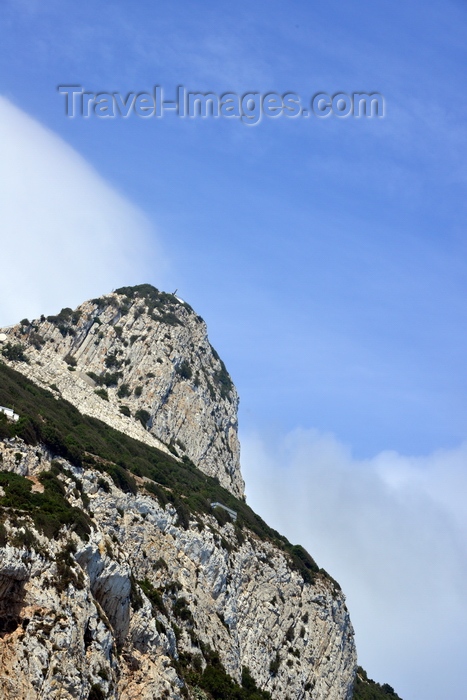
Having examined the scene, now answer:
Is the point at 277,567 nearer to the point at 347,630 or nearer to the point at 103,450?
the point at 347,630

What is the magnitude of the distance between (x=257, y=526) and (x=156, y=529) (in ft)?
83.6

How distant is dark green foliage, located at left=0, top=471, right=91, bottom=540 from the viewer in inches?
1641

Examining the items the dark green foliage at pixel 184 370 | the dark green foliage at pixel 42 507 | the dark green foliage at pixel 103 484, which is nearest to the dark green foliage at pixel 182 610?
the dark green foliage at pixel 103 484

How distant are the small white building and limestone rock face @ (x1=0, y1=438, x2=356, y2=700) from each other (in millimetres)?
3933

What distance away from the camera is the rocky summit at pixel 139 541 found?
38.0 metres

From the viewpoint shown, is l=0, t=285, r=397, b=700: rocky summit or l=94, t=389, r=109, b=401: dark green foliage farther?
l=94, t=389, r=109, b=401: dark green foliage

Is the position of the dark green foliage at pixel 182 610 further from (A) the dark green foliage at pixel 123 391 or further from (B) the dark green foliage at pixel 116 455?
(A) the dark green foliage at pixel 123 391

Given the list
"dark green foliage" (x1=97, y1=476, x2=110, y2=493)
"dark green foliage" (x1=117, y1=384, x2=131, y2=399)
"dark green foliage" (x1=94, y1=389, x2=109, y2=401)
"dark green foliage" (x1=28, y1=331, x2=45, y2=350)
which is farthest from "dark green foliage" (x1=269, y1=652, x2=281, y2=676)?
"dark green foliage" (x1=28, y1=331, x2=45, y2=350)

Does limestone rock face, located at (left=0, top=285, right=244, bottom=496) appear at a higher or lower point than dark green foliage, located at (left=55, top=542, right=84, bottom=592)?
higher

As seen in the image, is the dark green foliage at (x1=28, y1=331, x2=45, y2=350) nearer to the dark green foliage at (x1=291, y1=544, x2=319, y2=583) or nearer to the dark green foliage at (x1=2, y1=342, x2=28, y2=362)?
the dark green foliage at (x1=2, y1=342, x2=28, y2=362)

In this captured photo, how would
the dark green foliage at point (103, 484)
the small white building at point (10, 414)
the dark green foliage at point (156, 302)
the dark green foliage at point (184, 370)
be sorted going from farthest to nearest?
the dark green foliage at point (156, 302), the dark green foliage at point (184, 370), the dark green foliage at point (103, 484), the small white building at point (10, 414)

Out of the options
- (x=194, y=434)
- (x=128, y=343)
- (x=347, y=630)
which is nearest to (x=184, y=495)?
(x=347, y=630)

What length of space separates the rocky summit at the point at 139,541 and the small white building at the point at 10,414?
553 mm

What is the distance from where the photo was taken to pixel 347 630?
83812 mm
